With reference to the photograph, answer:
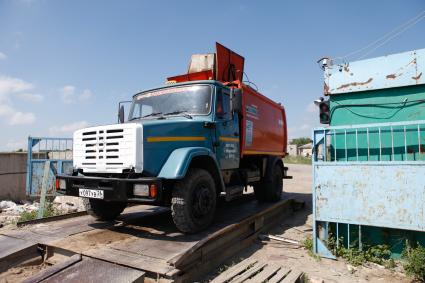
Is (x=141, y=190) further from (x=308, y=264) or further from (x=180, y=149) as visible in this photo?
(x=308, y=264)

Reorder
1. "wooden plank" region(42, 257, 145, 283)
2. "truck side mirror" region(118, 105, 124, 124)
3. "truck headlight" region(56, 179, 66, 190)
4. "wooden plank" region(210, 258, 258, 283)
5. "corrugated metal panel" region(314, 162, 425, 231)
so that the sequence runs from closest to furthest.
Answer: "wooden plank" region(42, 257, 145, 283) → "wooden plank" region(210, 258, 258, 283) → "corrugated metal panel" region(314, 162, 425, 231) → "truck headlight" region(56, 179, 66, 190) → "truck side mirror" region(118, 105, 124, 124)

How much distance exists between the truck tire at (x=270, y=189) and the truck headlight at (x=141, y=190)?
4478 mm

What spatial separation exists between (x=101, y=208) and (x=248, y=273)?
2878 millimetres

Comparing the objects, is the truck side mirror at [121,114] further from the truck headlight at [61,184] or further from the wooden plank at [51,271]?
the wooden plank at [51,271]

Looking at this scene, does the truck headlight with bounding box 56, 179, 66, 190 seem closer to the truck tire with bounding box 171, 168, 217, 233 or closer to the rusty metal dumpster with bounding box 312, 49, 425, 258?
the truck tire with bounding box 171, 168, 217, 233

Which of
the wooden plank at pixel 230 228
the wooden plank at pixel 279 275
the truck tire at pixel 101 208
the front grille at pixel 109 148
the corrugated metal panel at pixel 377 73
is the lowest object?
the wooden plank at pixel 279 275

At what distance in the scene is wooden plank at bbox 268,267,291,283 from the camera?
3986mm

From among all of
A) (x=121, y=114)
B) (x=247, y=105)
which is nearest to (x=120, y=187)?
(x=121, y=114)

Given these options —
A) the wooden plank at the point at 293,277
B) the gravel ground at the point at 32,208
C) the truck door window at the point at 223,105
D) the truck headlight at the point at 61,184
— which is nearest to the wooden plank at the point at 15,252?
the truck headlight at the point at 61,184

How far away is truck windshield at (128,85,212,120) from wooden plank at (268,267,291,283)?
2.78 metres

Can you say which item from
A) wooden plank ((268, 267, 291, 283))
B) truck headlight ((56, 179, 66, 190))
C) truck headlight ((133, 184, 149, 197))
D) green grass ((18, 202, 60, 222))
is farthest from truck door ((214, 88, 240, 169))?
green grass ((18, 202, 60, 222))

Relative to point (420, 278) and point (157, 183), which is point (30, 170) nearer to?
point (157, 183)

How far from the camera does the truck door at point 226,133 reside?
584 cm

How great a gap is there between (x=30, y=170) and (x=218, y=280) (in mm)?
7175
